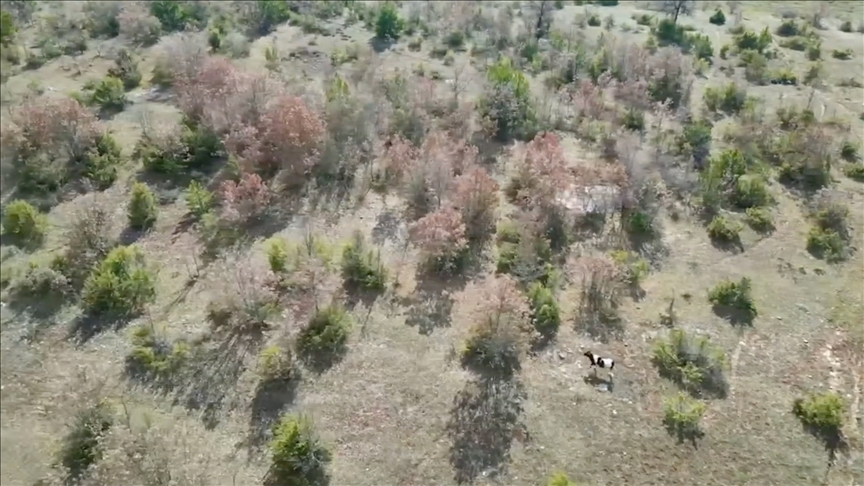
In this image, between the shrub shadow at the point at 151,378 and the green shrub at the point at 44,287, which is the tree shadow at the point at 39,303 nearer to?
the green shrub at the point at 44,287

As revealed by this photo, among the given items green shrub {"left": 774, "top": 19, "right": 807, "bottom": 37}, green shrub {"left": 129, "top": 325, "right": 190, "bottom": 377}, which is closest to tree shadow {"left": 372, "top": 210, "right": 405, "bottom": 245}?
green shrub {"left": 129, "top": 325, "right": 190, "bottom": 377}

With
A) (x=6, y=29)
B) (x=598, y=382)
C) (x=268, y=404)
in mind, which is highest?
(x=6, y=29)

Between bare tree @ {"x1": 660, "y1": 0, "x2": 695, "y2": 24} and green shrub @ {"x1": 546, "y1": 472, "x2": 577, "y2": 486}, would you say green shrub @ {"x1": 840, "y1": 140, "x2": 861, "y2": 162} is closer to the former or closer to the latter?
bare tree @ {"x1": 660, "y1": 0, "x2": 695, "y2": 24}

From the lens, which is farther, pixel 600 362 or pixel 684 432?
pixel 600 362

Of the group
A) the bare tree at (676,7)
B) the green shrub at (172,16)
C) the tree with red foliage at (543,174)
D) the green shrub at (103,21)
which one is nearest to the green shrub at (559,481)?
the tree with red foliage at (543,174)

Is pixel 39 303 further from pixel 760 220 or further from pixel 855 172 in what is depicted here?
pixel 855 172

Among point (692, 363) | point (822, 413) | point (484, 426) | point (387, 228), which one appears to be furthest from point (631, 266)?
point (387, 228)

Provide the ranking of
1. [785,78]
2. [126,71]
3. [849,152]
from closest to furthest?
[849,152]
[126,71]
[785,78]
